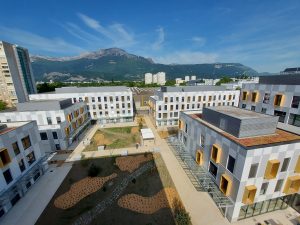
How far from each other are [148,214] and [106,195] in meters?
8.64

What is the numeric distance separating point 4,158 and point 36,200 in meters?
9.17

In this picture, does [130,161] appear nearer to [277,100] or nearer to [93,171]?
[93,171]

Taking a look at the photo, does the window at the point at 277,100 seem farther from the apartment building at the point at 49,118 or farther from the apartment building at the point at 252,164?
the apartment building at the point at 49,118

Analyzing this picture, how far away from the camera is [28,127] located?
27938 millimetres

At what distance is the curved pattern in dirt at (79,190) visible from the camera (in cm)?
2475

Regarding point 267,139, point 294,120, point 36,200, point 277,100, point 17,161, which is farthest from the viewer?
point 277,100

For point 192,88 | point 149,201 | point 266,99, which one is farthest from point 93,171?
point 192,88

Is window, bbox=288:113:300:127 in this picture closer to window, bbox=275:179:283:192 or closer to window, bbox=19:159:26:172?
window, bbox=275:179:283:192

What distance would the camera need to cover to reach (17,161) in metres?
24.8

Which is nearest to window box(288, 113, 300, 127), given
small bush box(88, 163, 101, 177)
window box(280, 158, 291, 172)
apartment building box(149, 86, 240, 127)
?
window box(280, 158, 291, 172)

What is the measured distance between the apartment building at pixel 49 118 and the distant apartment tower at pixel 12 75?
57.5m

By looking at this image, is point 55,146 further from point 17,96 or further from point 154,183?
point 17,96

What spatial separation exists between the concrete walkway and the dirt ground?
1.06 meters

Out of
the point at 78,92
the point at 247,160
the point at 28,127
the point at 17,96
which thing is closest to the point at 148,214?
the point at 247,160
